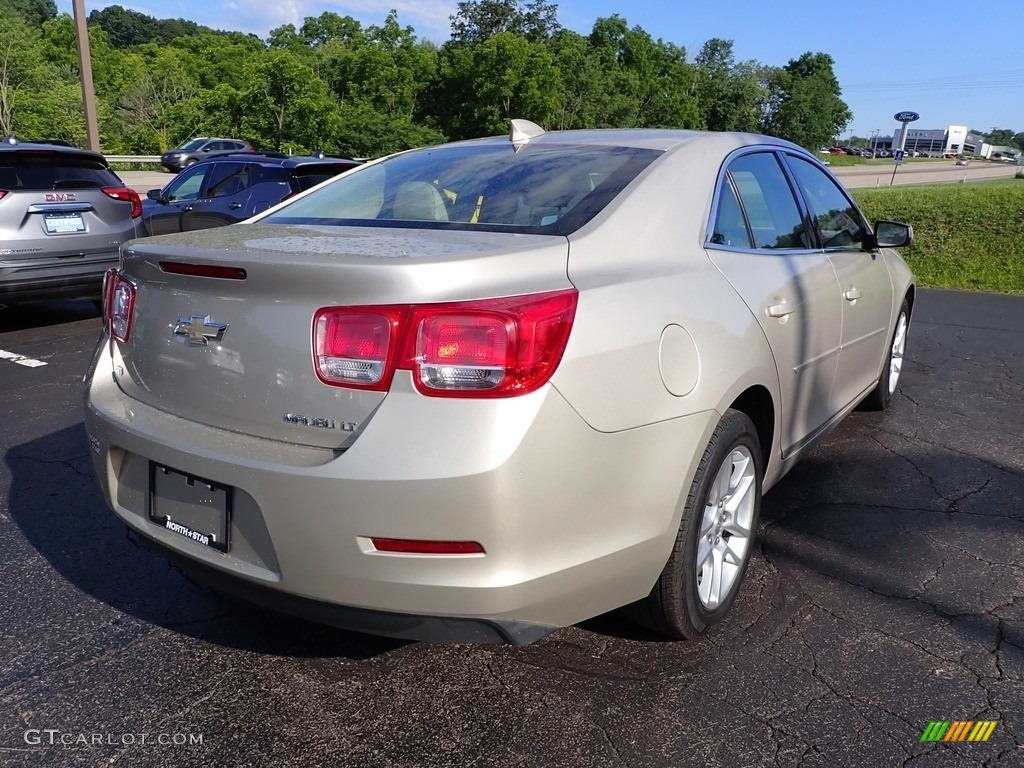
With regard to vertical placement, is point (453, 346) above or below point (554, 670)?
above

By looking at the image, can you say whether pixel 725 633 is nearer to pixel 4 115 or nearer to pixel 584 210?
pixel 584 210

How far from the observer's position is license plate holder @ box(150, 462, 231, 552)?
6.98 feet

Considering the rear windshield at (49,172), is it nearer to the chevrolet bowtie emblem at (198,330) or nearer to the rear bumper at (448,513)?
the chevrolet bowtie emblem at (198,330)

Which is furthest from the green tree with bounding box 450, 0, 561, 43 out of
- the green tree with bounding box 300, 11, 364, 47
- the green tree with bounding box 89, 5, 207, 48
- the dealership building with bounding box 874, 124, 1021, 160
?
the dealership building with bounding box 874, 124, 1021, 160

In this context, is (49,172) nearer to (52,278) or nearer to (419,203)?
(52,278)

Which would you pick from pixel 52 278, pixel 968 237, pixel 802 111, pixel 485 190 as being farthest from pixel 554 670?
pixel 802 111

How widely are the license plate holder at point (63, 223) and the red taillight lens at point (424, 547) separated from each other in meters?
6.35

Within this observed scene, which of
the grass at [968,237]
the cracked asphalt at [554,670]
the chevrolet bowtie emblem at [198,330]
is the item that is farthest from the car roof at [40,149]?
the grass at [968,237]

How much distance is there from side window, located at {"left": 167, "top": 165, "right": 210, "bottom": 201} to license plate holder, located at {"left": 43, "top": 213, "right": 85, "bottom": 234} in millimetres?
3321

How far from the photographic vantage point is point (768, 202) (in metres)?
3.28

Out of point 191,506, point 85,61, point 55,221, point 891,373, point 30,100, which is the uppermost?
point 30,100

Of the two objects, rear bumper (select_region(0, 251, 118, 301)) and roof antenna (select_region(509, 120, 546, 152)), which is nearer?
roof antenna (select_region(509, 120, 546, 152))

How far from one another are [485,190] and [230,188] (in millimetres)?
8069

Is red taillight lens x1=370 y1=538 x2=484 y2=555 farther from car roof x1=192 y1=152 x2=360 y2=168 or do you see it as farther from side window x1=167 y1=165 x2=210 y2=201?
side window x1=167 y1=165 x2=210 y2=201
